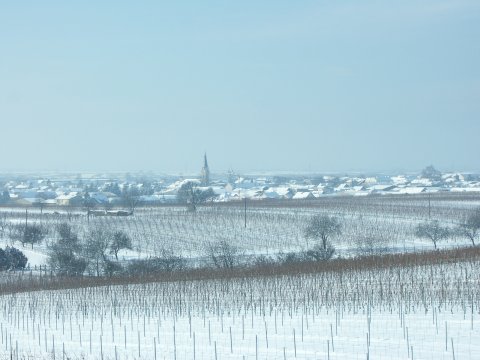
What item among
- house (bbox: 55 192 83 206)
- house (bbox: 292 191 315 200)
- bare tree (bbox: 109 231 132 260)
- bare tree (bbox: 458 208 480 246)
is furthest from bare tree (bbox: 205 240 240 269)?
house (bbox: 55 192 83 206)

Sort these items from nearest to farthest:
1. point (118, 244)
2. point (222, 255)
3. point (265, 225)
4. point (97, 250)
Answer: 1. point (222, 255)
2. point (97, 250)
3. point (118, 244)
4. point (265, 225)

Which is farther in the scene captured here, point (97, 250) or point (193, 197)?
point (193, 197)

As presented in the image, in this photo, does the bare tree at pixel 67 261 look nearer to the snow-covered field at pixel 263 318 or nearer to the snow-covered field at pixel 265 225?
the snow-covered field at pixel 265 225

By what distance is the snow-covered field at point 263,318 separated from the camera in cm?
1331

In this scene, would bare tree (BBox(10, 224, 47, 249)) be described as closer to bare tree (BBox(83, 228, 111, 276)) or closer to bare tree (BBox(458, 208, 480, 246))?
bare tree (BBox(83, 228, 111, 276))

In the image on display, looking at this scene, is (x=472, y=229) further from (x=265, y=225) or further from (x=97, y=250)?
(x=97, y=250)

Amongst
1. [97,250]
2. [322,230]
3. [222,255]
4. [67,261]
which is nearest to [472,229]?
[322,230]

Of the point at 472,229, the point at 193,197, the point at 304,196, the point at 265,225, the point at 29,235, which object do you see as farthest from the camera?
the point at 304,196

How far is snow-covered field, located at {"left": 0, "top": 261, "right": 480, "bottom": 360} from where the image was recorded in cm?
1331

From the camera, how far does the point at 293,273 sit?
2516cm

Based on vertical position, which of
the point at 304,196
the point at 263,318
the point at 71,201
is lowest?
the point at 304,196

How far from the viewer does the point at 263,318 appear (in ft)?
55.5

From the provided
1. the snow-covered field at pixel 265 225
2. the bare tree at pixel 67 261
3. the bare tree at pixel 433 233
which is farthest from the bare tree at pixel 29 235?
the bare tree at pixel 433 233

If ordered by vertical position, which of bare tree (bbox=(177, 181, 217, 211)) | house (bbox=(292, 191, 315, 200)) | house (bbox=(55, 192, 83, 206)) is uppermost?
bare tree (bbox=(177, 181, 217, 211))
